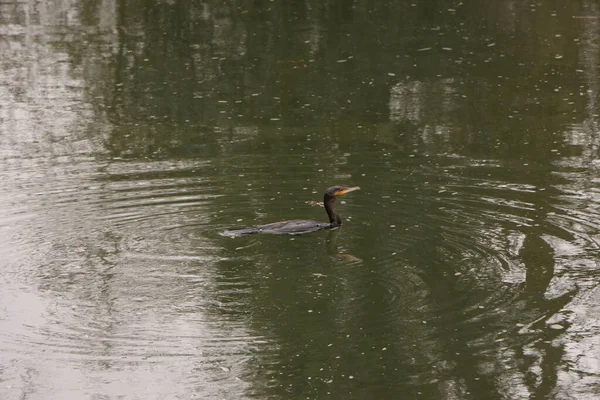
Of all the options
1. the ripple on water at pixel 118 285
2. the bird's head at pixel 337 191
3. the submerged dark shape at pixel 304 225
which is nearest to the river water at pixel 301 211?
the ripple on water at pixel 118 285

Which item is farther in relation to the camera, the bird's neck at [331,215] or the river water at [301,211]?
the bird's neck at [331,215]

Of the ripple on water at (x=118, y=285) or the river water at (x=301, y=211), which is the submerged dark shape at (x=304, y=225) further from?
the ripple on water at (x=118, y=285)

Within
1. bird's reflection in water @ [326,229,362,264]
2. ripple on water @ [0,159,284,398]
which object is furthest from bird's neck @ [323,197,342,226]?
ripple on water @ [0,159,284,398]

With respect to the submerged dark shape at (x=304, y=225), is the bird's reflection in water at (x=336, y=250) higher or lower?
lower

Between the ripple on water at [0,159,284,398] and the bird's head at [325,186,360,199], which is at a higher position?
the bird's head at [325,186,360,199]

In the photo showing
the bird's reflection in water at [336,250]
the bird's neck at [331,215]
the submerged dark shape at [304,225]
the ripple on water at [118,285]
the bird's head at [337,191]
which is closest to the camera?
the ripple on water at [118,285]

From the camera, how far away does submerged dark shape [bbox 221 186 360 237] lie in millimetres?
12953

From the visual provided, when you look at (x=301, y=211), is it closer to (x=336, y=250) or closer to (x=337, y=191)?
(x=337, y=191)

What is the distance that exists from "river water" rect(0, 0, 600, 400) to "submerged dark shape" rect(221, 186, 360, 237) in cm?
14

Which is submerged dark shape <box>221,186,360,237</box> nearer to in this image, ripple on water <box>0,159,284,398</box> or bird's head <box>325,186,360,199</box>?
bird's head <box>325,186,360,199</box>

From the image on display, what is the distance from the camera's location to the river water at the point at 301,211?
31.0 feet

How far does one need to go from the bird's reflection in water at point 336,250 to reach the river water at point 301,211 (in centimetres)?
5

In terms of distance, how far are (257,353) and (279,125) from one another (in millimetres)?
9404

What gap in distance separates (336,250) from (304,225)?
0.78 meters
